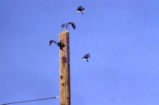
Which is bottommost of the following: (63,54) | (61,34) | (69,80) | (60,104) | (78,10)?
(60,104)

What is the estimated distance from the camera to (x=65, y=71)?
8.48 metres

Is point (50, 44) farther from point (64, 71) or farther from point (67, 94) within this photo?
point (67, 94)

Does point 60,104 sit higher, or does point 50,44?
point 50,44

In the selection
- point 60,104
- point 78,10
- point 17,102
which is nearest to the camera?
point 60,104

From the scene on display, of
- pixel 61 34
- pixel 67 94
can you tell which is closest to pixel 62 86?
pixel 67 94

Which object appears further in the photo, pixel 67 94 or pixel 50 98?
pixel 50 98

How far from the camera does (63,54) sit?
28.2 ft

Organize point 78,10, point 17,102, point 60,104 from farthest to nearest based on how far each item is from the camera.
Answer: point 17,102 → point 78,10 → point 60,104

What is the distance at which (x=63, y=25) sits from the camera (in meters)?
8.91

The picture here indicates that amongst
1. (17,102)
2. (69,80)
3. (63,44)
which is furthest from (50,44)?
(17,102)

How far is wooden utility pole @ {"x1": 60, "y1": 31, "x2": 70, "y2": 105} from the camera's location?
27.6 ft

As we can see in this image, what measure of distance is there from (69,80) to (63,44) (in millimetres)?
927

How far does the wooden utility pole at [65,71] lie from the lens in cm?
841

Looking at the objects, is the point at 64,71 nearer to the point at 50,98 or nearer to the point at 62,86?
the point at 62,86
